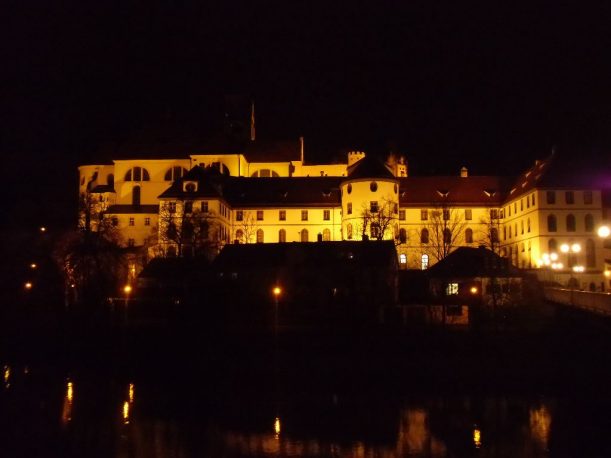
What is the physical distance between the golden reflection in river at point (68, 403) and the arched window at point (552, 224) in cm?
4574

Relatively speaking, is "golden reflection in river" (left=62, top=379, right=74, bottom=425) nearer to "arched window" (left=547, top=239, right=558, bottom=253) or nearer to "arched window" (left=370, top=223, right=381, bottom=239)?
"arched window" (left=370, top=223, right=381, bottom=239)

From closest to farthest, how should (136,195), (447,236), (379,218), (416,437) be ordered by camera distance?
(416,437) < (379,218) < (447,236) < (136,195)

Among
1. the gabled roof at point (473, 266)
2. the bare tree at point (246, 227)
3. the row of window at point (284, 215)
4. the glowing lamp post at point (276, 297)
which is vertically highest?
the row of window at point (284, 215)

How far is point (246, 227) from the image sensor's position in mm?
79062

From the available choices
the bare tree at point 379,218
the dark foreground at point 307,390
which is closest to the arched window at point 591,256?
the bare tree at point 379,218

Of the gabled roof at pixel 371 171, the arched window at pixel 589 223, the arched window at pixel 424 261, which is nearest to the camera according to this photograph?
the arched window at pixel 589 223

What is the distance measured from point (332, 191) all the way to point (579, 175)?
84.1 ft

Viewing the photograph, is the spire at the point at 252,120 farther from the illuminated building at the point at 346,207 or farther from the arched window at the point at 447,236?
the arched window at the point at 447,236

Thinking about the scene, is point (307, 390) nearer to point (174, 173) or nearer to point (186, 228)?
point (186, 228)

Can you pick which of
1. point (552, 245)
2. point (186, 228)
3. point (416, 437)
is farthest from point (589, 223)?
point (416, 437)

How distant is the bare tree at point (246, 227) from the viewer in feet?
259

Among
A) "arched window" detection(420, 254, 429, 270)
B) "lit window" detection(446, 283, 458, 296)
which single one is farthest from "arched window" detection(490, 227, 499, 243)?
"lit window" detection(446, 283, 458, 296)

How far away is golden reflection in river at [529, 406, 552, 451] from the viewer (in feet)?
103

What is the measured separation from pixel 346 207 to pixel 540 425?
45.3m
